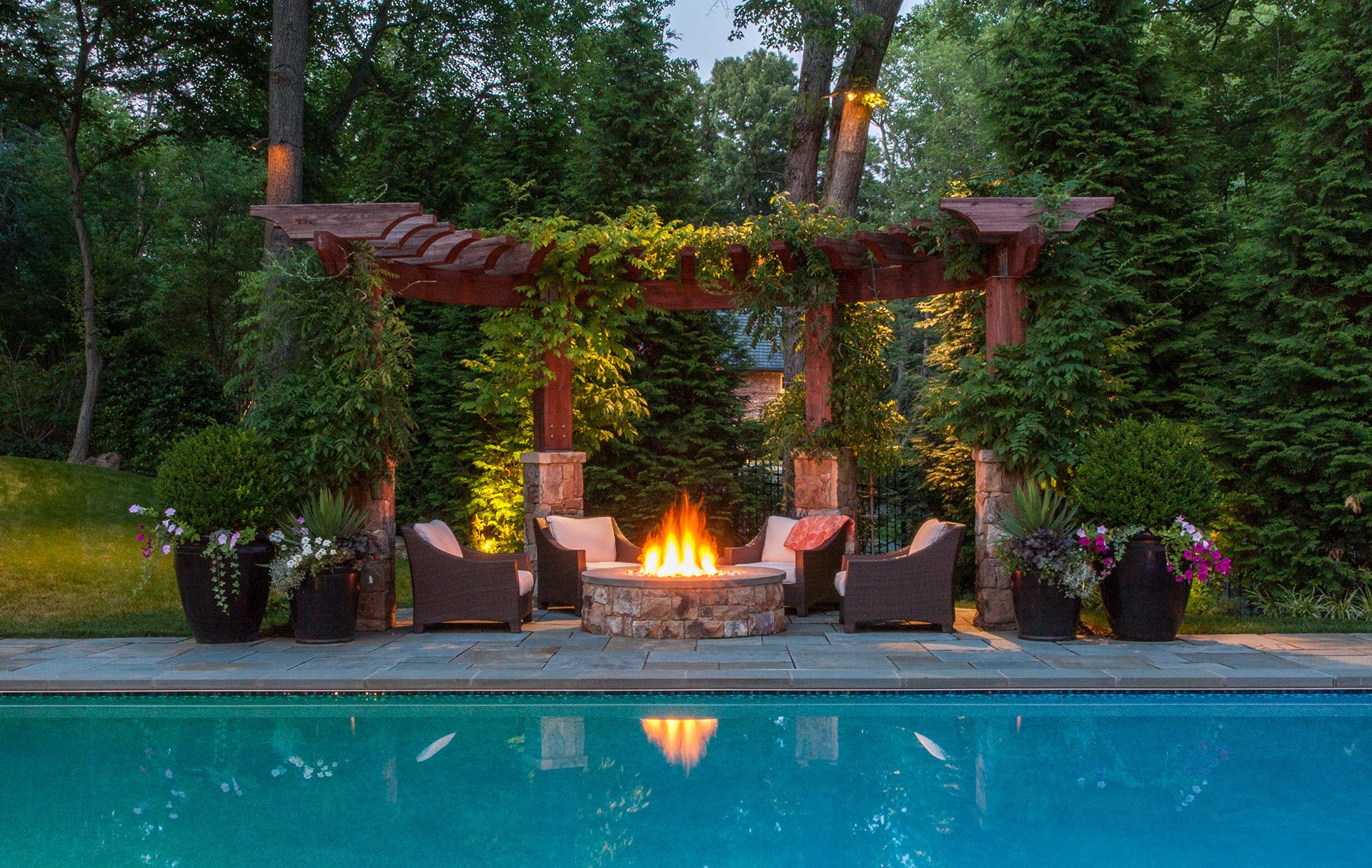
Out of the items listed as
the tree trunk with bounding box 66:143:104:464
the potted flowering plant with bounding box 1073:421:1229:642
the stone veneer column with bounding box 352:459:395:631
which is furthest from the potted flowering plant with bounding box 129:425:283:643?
the tree trunk with bounding box 66:143:104:464

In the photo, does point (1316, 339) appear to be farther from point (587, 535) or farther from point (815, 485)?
point (587, 535)

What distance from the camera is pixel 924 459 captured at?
1159cm

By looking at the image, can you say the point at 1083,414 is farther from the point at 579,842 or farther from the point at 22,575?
the point at 22,575

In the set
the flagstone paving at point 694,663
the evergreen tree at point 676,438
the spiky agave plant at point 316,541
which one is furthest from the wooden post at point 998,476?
the evergreen tree at point 676,438

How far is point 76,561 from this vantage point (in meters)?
10.1

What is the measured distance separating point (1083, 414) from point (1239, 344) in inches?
131

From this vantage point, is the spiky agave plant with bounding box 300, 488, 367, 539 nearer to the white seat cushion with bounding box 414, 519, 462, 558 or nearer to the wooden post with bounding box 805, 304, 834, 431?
the white seat cushion with bounding box 414, 519, 462, 558

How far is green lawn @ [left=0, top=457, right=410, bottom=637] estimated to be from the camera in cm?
802

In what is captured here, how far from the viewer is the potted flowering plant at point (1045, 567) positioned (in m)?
6.68

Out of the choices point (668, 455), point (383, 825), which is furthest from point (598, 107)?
point (383, 825)

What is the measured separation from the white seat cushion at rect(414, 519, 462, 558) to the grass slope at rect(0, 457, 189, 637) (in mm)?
1918

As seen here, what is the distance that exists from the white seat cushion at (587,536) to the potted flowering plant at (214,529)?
7.72 feet

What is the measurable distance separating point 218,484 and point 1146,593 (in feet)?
20.8

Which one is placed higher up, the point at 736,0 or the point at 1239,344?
the point at 736,0
